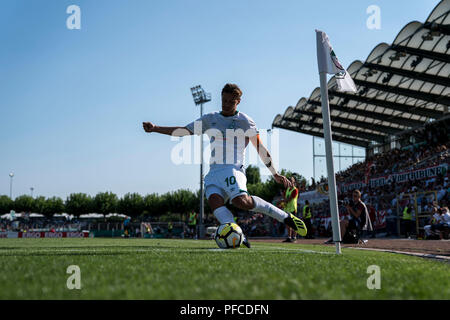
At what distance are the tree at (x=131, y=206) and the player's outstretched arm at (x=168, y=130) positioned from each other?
6987 centimetres

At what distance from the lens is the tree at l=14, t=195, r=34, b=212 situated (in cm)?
7731

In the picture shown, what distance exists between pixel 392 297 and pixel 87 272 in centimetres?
190

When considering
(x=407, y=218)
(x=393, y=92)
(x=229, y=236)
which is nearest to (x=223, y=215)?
(x=229, y=236)

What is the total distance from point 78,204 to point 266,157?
7458 centimetres

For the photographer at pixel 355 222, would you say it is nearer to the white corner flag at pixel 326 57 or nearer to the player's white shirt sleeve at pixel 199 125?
the white corner flag at pixel 326 57

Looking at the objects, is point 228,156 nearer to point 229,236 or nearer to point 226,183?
point 226,183

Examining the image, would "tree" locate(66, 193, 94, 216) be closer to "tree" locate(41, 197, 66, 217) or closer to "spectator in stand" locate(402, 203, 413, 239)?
"tree" locate(41, 197, 66, 217)

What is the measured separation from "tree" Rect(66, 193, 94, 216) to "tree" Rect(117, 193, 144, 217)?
18.6 ft

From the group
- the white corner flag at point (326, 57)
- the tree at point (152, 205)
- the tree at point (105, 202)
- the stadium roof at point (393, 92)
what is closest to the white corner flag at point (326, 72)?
the white corner flag at point (326, 57)

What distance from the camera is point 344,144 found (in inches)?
1850

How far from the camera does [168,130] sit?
→ 5.27 metres

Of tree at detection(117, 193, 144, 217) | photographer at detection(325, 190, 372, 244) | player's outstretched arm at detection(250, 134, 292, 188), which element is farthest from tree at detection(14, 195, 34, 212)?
player's outstretched arm at detection(250, 134, 292, 188)
